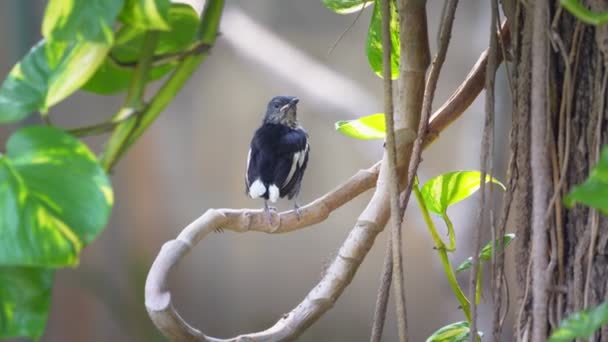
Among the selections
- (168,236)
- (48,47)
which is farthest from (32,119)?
(48,47)

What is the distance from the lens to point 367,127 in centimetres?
89

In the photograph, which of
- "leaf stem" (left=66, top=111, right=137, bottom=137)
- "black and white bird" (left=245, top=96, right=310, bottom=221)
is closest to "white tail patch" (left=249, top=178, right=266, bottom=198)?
"black and white bird" (left=245, top=96, right=310, bottom=221)

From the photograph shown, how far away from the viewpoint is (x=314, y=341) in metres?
2.32

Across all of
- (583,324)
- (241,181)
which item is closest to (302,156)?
(241,181)

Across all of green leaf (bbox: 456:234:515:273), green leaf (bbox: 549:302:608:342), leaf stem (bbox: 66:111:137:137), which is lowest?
green leaf (bbox: 456:234:515:273)

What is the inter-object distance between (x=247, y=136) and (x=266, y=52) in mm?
294

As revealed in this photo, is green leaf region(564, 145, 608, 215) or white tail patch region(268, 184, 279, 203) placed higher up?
green leaf region(564, 145, 608, 215)

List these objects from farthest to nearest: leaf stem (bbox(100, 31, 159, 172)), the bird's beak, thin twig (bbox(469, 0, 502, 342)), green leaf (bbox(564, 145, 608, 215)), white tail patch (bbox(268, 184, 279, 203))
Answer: the bird's beak, white tail patch (bbox(268, 184, 279, 203)), thin twig (bbox(469, 0, 502, 342)), leaf stem (bbox(100, 31, 159, 172)), green leaf (bbox(564, 145, 608, 215))

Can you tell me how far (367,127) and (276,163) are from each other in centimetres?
96

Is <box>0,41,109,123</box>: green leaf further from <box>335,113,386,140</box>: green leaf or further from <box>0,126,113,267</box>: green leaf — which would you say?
<box>335,113,386,140</box>: green leaf

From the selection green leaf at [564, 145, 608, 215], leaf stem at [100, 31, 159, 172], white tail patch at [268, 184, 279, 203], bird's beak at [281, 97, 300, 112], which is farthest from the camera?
bird's beak at [281, 97, 300, 112]

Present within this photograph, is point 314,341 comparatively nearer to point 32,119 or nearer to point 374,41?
point 32,119

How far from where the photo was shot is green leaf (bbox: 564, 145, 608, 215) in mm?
375

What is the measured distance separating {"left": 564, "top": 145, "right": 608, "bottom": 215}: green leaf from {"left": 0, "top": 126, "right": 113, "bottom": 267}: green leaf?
0.75 feet
